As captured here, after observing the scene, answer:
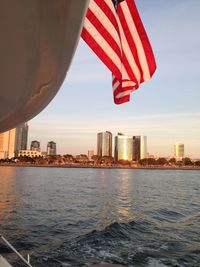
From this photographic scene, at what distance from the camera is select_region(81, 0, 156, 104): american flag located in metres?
3.21

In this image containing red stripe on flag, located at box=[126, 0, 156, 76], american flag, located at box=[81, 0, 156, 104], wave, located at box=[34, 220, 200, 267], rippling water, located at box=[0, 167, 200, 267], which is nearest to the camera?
american flag, located at box=[81, 0, 156, 104]

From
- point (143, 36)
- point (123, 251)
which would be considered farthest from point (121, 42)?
point (123, 251)

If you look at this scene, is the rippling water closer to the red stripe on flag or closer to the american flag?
the american flag

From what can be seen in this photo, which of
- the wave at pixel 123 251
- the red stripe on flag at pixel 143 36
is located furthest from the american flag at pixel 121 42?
the wave at pixel 123 251

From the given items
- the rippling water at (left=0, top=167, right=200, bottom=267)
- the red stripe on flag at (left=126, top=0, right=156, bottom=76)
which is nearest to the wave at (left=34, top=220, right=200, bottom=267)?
the rippling water at (left=0, top=167, right=200, bottom=267)

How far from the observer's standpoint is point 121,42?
3562 mm

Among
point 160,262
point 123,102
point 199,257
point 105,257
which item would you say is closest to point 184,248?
point 199,257

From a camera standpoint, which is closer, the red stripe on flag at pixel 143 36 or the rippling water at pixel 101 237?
the red stripe on flag at pixel 143 36

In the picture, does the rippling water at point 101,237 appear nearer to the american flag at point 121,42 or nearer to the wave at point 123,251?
the wave at point 123,251

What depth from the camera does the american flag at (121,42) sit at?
3.21 meters

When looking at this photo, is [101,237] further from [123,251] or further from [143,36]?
[143,36]

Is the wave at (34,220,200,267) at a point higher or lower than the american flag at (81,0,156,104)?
lower

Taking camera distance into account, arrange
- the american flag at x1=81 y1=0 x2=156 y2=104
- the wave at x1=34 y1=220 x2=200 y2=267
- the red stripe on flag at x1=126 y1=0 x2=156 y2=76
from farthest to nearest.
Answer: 1. the wave at x1=34 y1=220 x2=200 y2=267
2. the red stripe on flag at x1=126 y1=0 x2=156 y2=76
3. the american flag at x1=81 y1=0 x2=156 y2=104

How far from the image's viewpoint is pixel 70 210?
2758 cm
